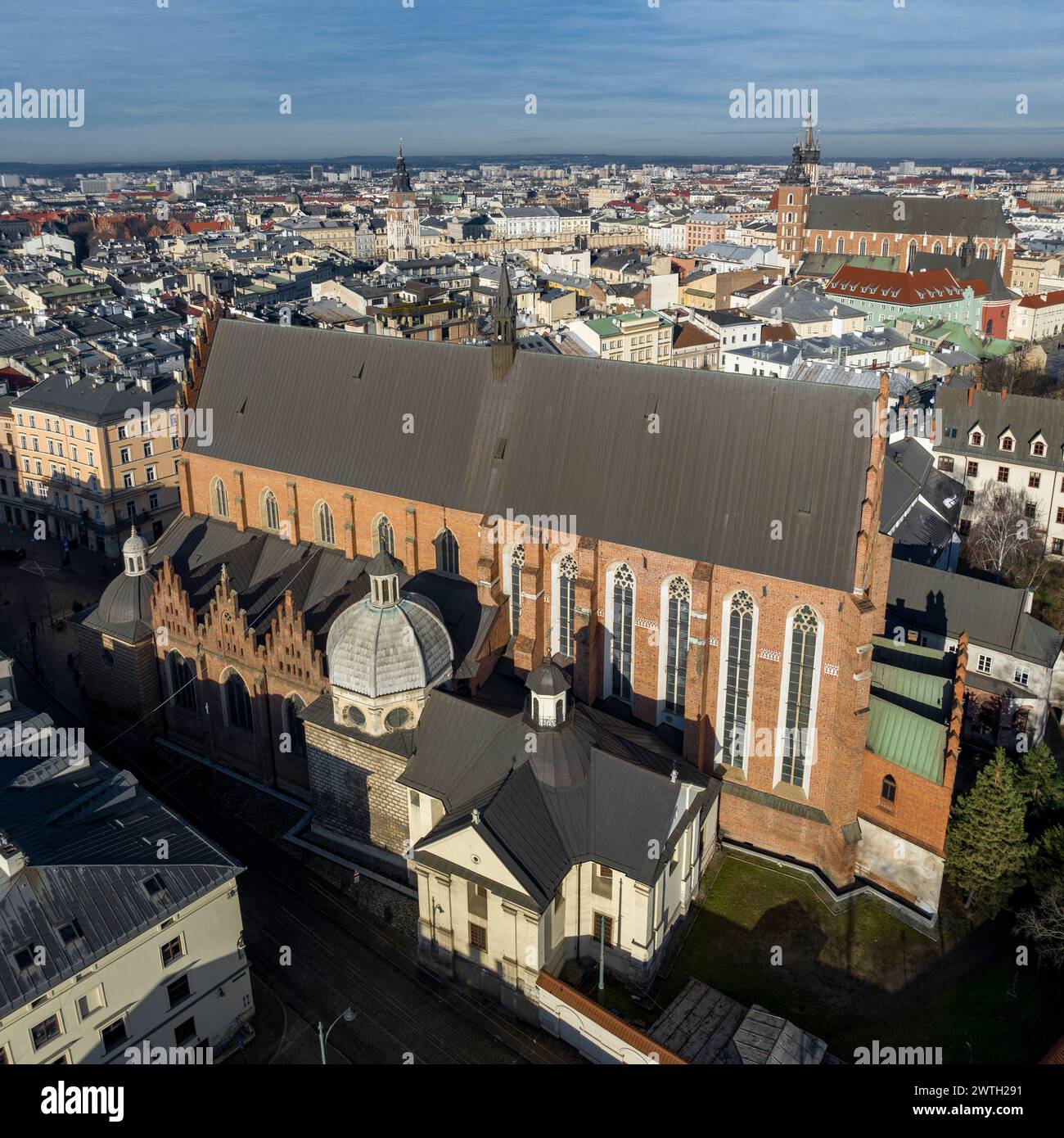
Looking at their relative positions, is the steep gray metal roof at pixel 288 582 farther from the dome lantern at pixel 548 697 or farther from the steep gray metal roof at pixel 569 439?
the dome lantern at pixel 548 697

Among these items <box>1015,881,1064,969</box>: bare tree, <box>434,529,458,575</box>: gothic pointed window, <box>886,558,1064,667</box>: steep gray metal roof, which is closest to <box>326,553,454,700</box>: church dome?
<box>434,529,458,575</box>: gothic pointed window

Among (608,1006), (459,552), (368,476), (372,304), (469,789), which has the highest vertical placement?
(372,304)

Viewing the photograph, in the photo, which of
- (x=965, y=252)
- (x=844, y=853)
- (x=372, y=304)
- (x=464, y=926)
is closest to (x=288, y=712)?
(x=464, y=926)

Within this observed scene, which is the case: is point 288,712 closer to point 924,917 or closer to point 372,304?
point 924,917

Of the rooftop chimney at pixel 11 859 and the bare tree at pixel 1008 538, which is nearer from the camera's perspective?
the rooftop chimney at pixel 11 859

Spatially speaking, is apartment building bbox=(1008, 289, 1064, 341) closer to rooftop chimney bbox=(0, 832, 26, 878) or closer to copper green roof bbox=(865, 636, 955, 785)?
copper green roof bbox=(865, 636, 955, 785)

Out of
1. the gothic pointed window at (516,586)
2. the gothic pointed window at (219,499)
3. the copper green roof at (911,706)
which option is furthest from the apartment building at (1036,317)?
the gothic pointed window at (219,499)
